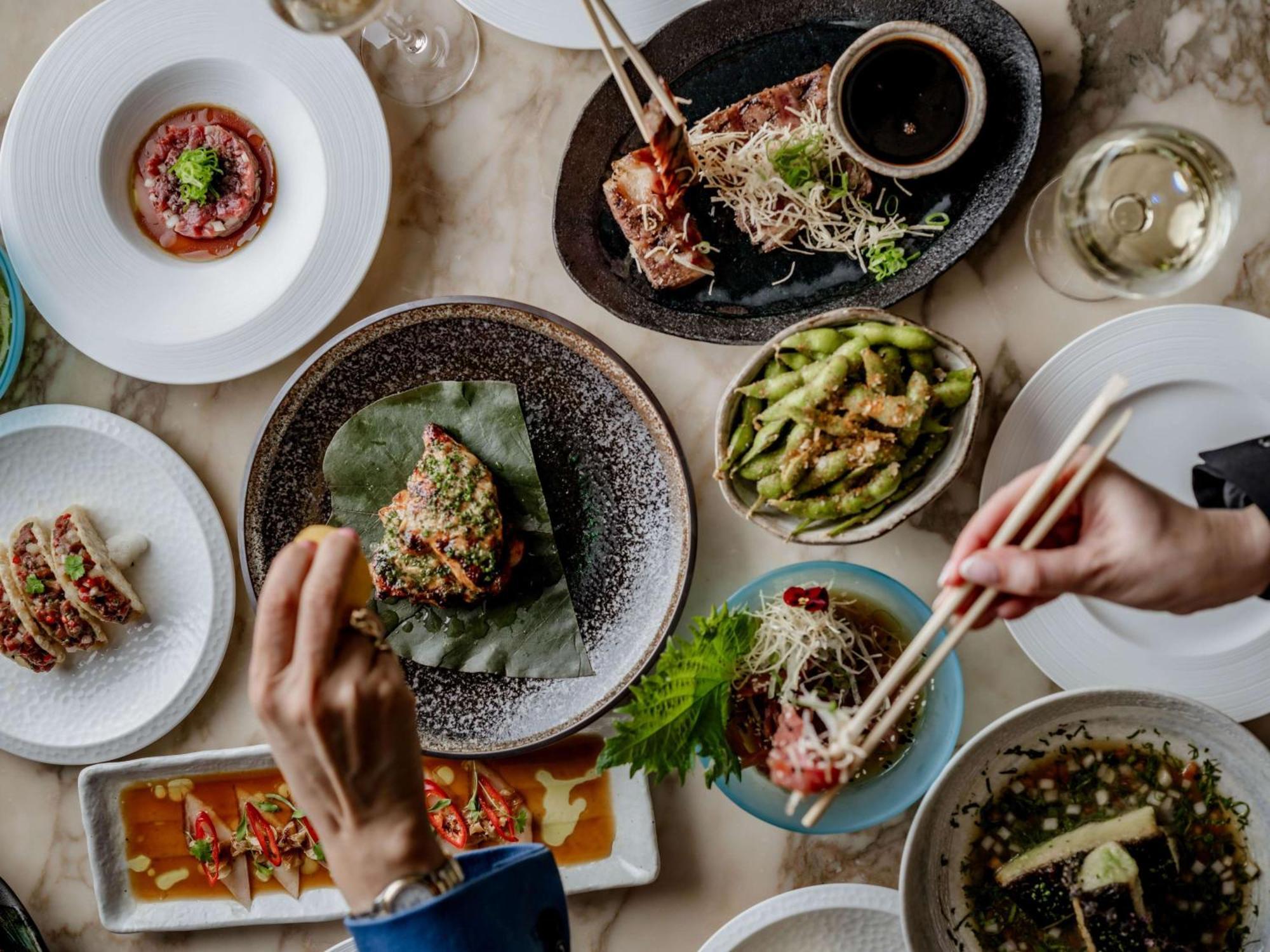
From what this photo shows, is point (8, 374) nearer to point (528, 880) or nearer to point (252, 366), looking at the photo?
point (252, 366)

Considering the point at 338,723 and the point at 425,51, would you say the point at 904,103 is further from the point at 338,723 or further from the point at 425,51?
the point at 338,723

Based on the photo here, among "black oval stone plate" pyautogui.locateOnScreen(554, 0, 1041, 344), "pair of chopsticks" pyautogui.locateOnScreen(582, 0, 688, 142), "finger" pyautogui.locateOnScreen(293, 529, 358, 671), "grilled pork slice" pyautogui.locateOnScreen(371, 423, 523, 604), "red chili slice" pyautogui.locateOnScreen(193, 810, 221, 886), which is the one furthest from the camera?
"red chili slice" pyautogui.locateOnScreen(193, 810, 221, 886)

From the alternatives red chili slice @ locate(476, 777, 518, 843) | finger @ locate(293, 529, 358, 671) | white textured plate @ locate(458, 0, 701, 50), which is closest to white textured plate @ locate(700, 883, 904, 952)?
red chili slice @ locate(476, 777, 518, 843)

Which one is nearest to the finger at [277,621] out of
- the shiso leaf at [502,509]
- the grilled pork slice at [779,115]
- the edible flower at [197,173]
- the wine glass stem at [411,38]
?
the shiso leaf at [502,509]

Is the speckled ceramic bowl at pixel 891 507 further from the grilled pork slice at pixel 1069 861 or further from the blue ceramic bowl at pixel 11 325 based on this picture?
the blue ceramic bowl at pixel 11 325

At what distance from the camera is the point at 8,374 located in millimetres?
3016

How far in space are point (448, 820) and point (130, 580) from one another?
1248mm

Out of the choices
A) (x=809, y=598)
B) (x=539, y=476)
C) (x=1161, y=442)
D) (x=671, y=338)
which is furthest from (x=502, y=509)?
(x=1161, y=442)

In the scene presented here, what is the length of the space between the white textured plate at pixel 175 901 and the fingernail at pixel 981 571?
1.37m

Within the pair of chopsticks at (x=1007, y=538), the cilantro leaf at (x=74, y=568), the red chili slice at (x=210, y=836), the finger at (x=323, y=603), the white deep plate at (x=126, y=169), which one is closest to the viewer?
the finger at (x=323, y=603)

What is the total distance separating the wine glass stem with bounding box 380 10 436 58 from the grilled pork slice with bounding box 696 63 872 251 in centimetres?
86

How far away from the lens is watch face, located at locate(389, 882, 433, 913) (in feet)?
5.83

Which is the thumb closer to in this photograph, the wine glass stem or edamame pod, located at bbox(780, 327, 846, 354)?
edamame pod, located at bbox(780, 327, 846, 354)

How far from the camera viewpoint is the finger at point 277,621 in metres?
1.72
